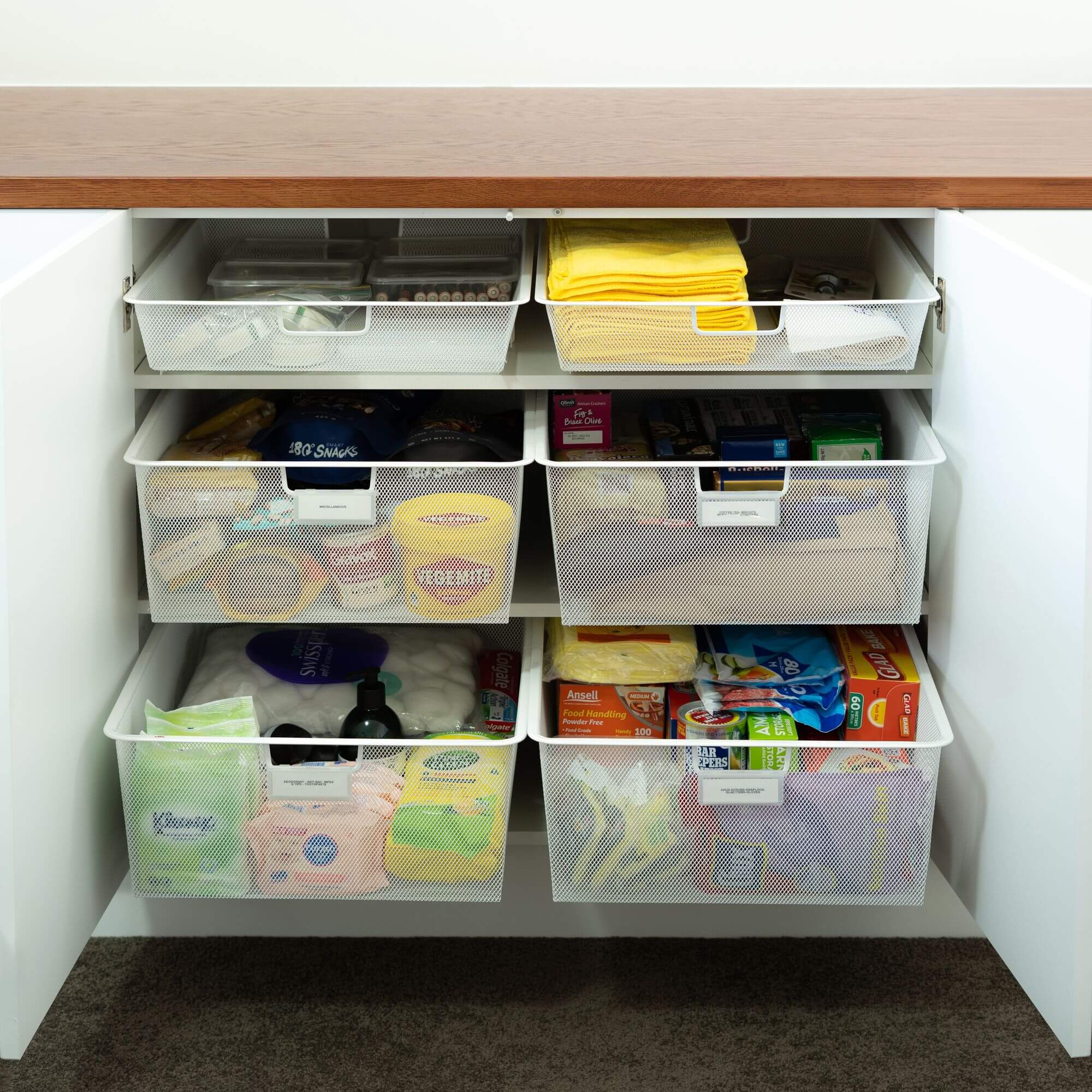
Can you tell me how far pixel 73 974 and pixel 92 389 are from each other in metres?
0.75

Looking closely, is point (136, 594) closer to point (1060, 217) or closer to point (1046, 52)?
point (1060, 217)

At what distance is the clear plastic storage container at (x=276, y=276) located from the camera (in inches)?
52.6

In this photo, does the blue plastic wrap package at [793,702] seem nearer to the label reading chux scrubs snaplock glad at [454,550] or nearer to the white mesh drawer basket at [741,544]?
the white mesh drawer basket at [741,544]

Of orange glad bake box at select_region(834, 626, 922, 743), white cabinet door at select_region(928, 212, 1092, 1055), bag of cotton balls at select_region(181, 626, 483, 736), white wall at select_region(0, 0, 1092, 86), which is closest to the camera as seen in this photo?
white cabinet door at select_region(928, 212, 1092, 1055)

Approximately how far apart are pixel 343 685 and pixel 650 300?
0.59 m

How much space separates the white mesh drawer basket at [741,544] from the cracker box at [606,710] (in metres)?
0.12

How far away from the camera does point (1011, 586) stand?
3.45ft

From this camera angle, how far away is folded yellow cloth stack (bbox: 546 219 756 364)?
1.16 meters

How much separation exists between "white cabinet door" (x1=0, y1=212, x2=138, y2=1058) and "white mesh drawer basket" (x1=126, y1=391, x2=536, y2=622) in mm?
55

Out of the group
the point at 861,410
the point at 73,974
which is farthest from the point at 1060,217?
the point at 73,974

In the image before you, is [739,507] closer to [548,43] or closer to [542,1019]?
[542,1019]

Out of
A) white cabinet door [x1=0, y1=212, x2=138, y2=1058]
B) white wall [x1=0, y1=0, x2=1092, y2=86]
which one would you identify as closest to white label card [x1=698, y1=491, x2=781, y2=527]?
white cabinet door [x1=0, y1=212, x2=138, y2=1058]

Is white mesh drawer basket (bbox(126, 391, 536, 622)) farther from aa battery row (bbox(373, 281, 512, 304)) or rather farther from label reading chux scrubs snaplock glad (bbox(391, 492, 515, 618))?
aa battery row (bbox(373, 281, 512, 304))

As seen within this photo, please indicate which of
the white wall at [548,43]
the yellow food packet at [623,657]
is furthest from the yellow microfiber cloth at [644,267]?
the white wall at [548,43]
